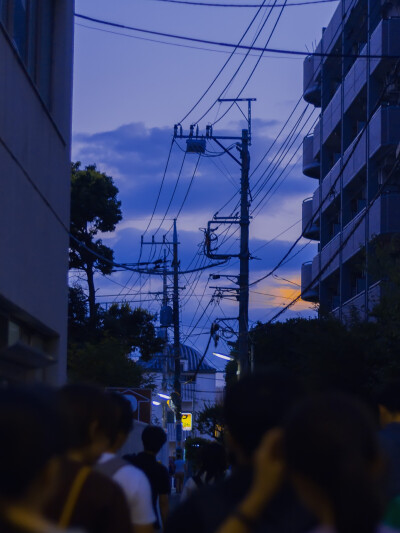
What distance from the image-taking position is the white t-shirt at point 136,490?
4547mm

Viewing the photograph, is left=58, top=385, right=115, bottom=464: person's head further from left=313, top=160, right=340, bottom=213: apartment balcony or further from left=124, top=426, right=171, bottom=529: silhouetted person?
Result: left=313, top=160, right=340, bottom=213: apartment balcony

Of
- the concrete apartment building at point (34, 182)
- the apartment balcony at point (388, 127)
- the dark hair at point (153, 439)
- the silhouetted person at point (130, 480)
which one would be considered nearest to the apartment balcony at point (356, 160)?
the apartment balcony at point (388, 127)

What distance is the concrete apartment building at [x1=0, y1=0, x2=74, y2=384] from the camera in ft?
35.3

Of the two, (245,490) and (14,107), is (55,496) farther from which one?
(14,107)

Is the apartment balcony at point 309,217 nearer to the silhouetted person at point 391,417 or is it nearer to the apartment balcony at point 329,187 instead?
the apartment balcony at point 329,187

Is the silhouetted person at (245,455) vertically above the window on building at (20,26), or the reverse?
the window on building at (20,26)

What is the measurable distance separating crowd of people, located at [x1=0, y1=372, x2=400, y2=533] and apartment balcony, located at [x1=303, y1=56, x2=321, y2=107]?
39489mm

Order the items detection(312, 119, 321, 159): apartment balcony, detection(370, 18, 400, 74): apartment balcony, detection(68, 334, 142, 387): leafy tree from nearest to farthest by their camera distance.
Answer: detection(68, 334, 142, 387): leafy tree
detection(370, 18, 400, 74): apartment balcony
detection(312, 119, 321, 159): apartment balcony

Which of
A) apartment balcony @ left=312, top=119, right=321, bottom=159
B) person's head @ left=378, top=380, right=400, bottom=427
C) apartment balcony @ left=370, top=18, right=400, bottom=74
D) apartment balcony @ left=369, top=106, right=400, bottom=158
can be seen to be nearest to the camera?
person's head @ left=378, top=380, right=400, bottom=427

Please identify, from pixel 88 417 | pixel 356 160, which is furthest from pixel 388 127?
pixel 88 417

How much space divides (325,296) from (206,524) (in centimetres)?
3851

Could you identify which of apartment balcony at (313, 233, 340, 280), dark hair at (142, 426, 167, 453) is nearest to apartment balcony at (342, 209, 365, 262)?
apartment balcony at (313, 233, 340, 280)

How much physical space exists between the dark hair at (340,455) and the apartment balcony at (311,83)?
40218 millimetres

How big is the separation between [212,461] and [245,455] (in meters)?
5.47
